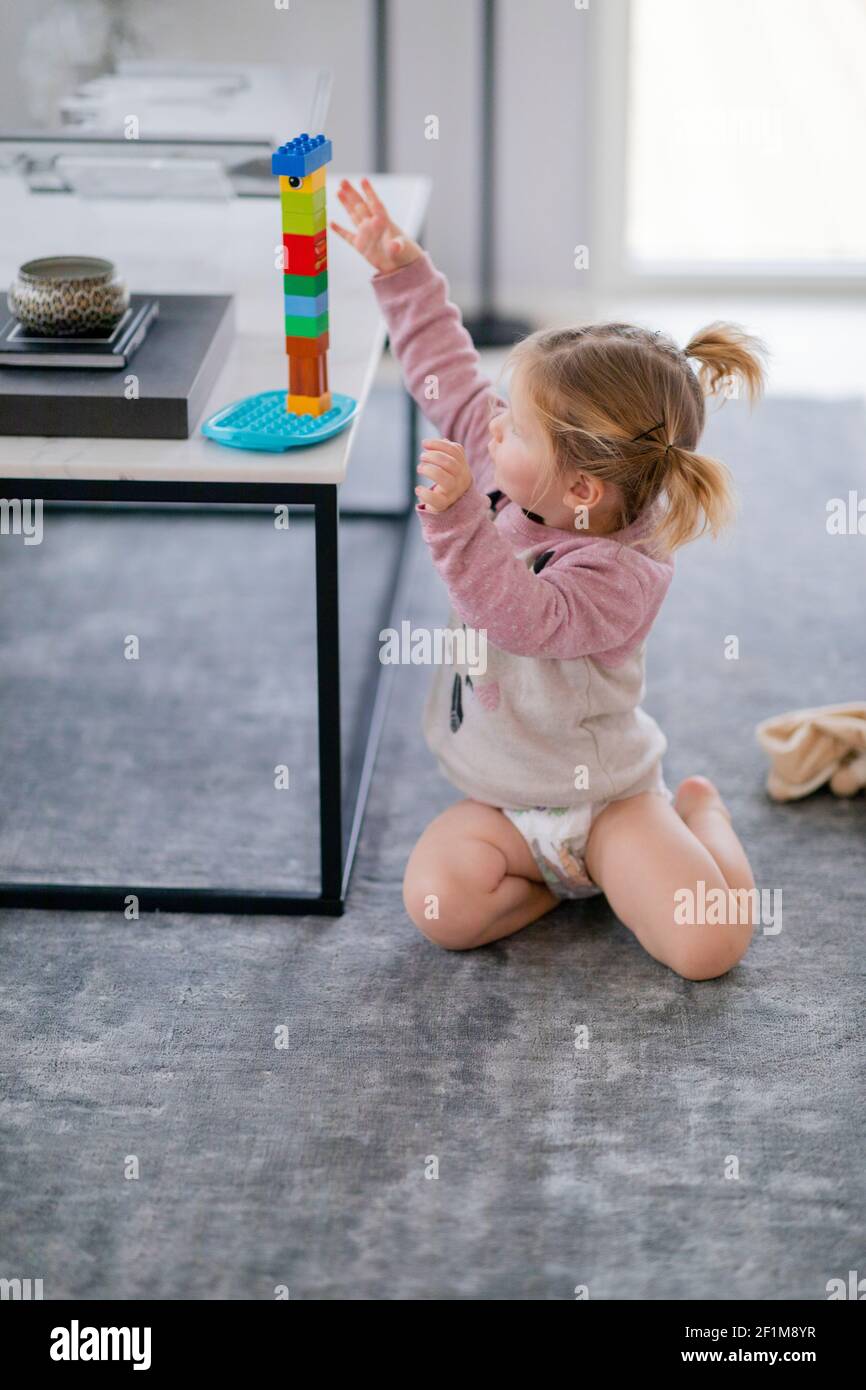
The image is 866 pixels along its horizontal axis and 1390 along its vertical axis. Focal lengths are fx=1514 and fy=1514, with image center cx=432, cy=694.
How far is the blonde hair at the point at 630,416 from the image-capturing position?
1.11 metres

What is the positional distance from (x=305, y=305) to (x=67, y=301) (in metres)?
0.20

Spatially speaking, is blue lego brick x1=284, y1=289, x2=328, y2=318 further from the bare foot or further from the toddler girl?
the bare foot

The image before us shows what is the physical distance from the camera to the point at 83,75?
1859 millimetres

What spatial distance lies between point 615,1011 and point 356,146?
1895 millimetres

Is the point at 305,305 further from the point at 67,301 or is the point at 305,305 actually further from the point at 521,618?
the point at 521,618

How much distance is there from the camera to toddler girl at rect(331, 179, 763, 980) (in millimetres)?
1109

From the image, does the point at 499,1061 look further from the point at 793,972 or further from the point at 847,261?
the point at 847,261

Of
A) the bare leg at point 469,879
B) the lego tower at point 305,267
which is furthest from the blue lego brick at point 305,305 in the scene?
the bare leg at point 469,879

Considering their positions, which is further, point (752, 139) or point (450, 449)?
point (752, 139)

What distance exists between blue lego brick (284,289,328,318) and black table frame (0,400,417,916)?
14 centimetres

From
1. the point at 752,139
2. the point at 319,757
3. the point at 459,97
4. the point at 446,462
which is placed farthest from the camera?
the point at 752,139

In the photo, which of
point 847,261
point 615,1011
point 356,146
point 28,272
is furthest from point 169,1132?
point 847,261

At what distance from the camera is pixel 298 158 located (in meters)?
1.12

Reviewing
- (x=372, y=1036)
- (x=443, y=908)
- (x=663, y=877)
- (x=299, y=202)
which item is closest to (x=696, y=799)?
(x=663, y=877)
